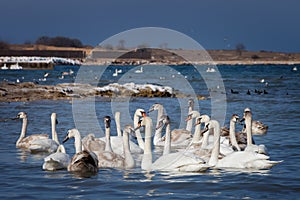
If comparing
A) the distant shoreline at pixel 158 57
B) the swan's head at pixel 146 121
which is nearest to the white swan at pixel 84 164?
the swan's head at pixel 146 121

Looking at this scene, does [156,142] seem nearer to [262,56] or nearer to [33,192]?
[33,192]

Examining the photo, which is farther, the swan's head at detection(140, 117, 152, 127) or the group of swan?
the swan's head at detection(140, 117, 152, 127)

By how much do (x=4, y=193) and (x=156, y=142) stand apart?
6607 millimetres

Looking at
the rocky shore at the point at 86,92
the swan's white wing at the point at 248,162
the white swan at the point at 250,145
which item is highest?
the rocky shore at the point at 86,92

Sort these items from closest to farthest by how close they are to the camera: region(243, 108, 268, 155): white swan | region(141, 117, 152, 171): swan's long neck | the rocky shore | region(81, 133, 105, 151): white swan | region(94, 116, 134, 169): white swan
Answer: region(141, 117, 152, 171): swan's long neck < region(94, 116, 134, 169): white swan < region(243, 108, 268, 155): white swan < region(81, 133, 105, 151): white swan < the rocky shore

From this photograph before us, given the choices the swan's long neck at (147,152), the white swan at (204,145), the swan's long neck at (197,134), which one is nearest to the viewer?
the swan's long neck at (147,152)

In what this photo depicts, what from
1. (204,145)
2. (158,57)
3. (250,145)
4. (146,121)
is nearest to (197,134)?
(204,145)

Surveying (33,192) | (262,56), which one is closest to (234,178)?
(33,192)

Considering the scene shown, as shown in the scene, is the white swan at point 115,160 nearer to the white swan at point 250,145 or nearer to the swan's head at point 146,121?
the swan's head at point 146,121

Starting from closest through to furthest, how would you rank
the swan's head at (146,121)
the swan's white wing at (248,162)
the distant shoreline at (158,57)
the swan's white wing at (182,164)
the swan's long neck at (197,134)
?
the swan's white wing at (182,164), the swan's white wing at (248,162), the swan's head at (146,121), the swan's long neck at (197,134), the distant shoreline at (158,57)

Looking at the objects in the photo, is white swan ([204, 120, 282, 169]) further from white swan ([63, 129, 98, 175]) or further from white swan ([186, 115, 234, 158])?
white swan ([63, 129, 98, 175])

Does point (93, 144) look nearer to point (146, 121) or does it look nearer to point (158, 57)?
point (146, 121)

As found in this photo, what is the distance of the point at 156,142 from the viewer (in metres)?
15.9

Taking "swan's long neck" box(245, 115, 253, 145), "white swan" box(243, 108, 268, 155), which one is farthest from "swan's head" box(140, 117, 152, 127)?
"swan's long neck" box(245, 115, 253, 145)
